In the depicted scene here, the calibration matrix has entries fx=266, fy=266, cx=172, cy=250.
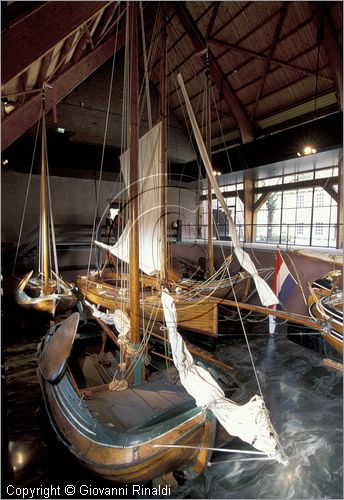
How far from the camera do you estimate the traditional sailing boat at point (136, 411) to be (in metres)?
2.07

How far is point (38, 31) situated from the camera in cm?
218

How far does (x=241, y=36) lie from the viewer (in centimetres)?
854

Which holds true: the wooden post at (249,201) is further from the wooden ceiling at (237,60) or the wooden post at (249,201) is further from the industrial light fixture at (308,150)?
the industrial light fixture at (308,150)

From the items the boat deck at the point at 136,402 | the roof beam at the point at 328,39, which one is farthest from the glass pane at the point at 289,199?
the boat deck at the point at 136,402

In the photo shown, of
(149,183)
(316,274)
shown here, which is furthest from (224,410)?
(316,274)

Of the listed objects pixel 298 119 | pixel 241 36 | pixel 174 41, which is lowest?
pixel 298 119

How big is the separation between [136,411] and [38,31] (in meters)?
3.57

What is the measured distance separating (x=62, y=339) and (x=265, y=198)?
425 inches

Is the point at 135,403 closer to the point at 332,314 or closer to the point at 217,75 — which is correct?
the point at 332,314

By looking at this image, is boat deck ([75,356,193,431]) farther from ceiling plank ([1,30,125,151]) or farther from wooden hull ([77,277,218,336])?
ceiling plank ([1,30,125,151])

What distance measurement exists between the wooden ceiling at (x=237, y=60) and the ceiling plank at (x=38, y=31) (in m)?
2.45

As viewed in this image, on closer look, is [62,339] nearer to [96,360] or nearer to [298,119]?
[96,360]

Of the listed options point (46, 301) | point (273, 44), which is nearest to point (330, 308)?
point (46, 301)

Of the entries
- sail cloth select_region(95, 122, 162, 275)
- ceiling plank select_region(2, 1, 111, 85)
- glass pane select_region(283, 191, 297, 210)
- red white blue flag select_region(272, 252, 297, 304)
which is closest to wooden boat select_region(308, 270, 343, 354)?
red white blue flag select_region(272, 252, 297, 304)
